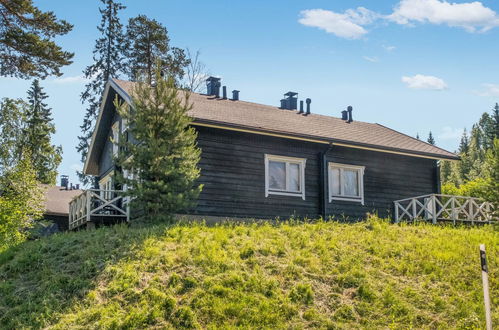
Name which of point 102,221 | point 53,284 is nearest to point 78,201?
point 102,221

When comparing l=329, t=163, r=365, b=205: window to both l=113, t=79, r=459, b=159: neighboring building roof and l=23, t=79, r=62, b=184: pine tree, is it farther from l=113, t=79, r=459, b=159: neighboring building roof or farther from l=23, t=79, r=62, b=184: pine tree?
l=23, t=79, r=62, b=184: pine tree

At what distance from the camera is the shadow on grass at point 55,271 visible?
9.84 meters

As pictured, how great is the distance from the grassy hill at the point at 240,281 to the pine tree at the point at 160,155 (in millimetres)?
1350

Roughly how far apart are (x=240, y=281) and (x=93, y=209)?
9.79 metres

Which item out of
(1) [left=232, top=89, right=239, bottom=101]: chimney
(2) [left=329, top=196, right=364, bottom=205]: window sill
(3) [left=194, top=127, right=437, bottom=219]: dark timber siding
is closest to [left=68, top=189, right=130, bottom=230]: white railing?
(3) [left=194, top=127, right=437, bottom=219]: dark timber siding

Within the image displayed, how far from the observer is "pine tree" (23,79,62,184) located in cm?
3994

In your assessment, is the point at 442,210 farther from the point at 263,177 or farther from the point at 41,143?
the point at 41,143

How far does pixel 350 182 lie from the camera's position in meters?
19.8

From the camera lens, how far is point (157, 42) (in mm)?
36031

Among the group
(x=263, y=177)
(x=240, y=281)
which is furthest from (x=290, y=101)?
(x=240, y=281)

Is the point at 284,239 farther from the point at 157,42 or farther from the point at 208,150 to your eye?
the point at 157,42

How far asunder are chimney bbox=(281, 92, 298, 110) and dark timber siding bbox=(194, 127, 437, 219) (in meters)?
4.84

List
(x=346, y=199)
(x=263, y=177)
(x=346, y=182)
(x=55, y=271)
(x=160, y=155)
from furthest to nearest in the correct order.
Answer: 1. (x=346, y=182)
2. (x=346, y=199)
3. (x=263, y=177)
4. (x=160, y=155)
5. (x=55, y=271)

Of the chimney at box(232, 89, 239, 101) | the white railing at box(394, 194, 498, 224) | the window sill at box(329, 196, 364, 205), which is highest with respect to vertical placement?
the chimney at box(232, 89, 239, 101)
